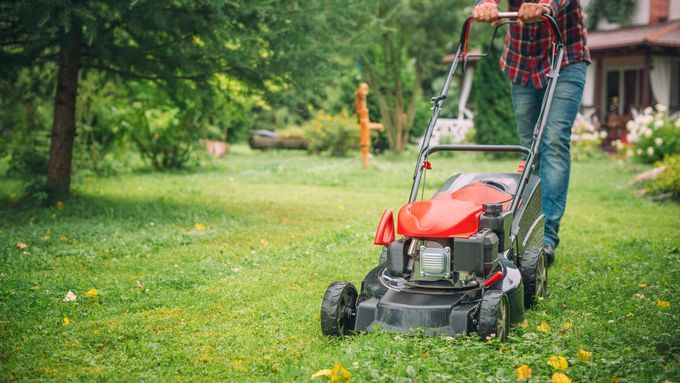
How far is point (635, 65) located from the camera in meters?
19.0

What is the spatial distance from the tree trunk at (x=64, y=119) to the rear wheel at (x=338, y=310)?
4.59 metres

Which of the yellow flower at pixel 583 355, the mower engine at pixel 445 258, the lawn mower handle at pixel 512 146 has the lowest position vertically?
the yellow flower at pixel 583 355

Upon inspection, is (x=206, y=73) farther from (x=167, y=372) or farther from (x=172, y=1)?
(x=167, y=372)

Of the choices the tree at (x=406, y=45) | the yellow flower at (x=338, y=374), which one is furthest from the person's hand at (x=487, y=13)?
the tree at (x=406, y=45)

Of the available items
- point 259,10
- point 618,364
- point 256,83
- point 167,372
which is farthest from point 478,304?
point 256,83

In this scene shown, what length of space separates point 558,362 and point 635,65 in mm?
18101

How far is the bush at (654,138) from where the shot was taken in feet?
37.4

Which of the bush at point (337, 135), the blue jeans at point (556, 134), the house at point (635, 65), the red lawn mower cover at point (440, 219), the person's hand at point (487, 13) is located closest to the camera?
the red lawn mower cover at point (440, 219)

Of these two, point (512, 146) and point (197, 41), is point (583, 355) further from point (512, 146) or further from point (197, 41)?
point (197, 41)

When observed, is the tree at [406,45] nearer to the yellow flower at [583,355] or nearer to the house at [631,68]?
the house at [631,68]

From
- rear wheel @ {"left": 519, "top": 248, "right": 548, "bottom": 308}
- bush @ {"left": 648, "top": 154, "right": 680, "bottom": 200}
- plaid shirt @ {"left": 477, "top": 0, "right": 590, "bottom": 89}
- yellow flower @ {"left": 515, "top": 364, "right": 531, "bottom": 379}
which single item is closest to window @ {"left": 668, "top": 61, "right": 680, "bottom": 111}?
bush @ {"left": 648, "top": 154, "right": 680, "bottom": 200}

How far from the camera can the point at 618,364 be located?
8.98 feet

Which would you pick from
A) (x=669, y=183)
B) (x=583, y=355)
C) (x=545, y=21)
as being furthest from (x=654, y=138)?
(x=583, y=355)

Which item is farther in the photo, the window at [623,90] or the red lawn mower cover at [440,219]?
the window at [623,90]
